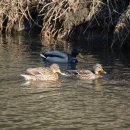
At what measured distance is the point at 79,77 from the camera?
49.4ft

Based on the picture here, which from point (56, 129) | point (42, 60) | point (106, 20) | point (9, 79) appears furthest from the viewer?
point (106, 20)

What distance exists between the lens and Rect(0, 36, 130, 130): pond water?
35.5 ft

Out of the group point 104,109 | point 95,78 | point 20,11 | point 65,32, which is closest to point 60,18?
point 65,32

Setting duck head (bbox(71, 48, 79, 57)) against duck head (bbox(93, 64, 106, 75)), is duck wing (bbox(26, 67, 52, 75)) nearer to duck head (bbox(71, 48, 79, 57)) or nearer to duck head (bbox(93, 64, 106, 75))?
duck head (bbox(93, 64, 106, 75))

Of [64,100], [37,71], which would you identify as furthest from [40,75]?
[64,100]

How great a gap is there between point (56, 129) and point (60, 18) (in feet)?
41.8

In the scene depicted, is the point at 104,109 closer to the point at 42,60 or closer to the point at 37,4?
the point at 42,60

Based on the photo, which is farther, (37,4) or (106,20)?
(37,4)

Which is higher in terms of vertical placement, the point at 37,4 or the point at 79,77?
the point at 37,4

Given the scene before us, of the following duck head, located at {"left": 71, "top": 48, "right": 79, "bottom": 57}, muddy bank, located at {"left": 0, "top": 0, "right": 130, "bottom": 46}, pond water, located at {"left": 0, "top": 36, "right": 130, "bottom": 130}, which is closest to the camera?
pond water, located at {"left": 0, "top": 36, "right": 130, "bottom": 130}

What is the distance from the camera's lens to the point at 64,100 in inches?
494

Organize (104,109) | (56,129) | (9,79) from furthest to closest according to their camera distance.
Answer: (9,79), (104,109), (56,129)

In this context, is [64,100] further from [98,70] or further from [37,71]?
[98,70]

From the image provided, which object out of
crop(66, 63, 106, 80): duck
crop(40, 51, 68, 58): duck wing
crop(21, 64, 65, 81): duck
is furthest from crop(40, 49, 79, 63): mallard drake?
crop(21, 64, 65, 81): duck
